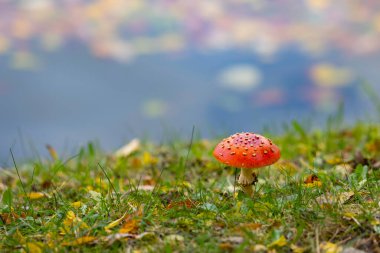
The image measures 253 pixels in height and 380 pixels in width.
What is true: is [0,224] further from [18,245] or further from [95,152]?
[95,152]

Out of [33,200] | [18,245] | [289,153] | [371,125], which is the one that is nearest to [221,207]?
[18,245]

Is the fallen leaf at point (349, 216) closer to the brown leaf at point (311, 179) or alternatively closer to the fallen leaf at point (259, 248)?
the fallen leaf at point (259, 248)

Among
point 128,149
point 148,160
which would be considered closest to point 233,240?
point 148,160

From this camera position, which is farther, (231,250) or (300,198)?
(300,198)

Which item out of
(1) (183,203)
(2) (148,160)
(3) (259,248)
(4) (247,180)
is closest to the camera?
(3) (259,248)

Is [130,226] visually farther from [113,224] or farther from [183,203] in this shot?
[183,203]

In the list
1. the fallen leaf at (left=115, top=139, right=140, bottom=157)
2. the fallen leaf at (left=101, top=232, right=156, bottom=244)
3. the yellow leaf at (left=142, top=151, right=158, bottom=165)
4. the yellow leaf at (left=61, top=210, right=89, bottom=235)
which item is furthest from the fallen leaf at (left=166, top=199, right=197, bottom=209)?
the fallen leaf at (left=115, top=139, right=140, bottom=157)

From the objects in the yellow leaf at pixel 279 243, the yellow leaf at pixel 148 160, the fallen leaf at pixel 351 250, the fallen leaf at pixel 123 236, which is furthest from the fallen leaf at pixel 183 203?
the yellow leaf at pixel 148 160
